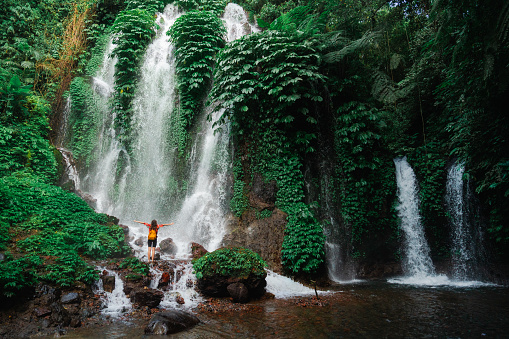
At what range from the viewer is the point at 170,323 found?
15.8 feet

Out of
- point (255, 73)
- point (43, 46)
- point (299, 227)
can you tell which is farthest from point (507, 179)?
point (43, 46)

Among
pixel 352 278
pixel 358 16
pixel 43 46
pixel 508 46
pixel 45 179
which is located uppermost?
pixel 43 46

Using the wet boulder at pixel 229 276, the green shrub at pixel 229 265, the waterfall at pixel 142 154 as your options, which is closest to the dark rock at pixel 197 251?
the green shrub at pixel 229 265

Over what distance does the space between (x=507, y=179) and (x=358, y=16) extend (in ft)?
25.5

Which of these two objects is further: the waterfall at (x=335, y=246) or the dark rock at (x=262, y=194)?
the dark rock at (x=262, y=194)

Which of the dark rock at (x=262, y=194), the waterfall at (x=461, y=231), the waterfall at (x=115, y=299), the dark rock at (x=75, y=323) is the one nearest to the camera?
the dark rock at (x=75, y=323)

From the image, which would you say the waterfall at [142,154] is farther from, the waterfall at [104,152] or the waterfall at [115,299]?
the waterfall at [115,299]

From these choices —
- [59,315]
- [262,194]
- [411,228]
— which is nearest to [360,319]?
[262,194]

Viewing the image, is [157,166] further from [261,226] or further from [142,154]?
[261,226]

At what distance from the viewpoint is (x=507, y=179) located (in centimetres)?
734

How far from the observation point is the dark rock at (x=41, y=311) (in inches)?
199

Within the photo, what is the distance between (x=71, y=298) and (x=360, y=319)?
572cm

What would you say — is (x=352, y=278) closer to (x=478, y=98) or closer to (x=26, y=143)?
(x=478, y=98)

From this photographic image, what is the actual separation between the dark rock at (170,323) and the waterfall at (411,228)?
27.5 ft
